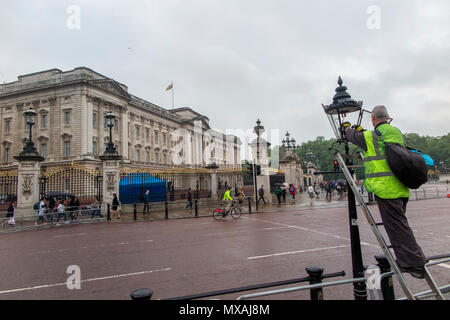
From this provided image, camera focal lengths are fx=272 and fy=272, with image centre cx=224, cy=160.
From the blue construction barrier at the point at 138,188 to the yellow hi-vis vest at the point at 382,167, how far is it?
61.1 ft

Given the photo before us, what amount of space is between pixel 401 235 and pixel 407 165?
0.66m

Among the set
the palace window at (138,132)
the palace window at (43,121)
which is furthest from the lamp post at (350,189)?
the palace window at (138,132)

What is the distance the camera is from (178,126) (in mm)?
70375

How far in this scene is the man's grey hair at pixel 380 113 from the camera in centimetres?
280

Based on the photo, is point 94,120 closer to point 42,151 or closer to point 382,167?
point 42,151

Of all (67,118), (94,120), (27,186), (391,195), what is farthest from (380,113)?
(67,118)

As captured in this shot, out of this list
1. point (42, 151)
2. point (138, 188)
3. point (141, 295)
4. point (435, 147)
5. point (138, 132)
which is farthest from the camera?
point (435, 147)

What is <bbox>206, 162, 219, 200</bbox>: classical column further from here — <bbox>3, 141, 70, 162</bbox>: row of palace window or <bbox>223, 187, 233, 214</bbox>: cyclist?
<bbox>3, 141, 70, 162</bbox>: row of palace window

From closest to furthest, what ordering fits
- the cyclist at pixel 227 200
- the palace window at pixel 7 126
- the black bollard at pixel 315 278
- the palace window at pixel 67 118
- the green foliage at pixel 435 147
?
the black bollard at pixel 315 278
the cyclist at pixel 227 200
the palace window at pixel 67 118
the palace window at pixel 7 126
the green foliage at pixel 435 147

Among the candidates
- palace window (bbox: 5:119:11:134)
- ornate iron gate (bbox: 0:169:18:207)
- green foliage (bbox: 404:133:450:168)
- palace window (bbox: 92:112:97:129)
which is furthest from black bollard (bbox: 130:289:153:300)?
green foliage (bbox: 404:133:450:168)

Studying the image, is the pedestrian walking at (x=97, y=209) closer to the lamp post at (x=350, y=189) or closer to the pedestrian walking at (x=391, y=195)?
the lamp post at (x=350, y=189)

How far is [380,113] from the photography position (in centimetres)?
281

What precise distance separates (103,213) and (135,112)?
4135 centimetres

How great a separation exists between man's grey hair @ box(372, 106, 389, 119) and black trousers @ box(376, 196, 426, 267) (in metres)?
0.85
